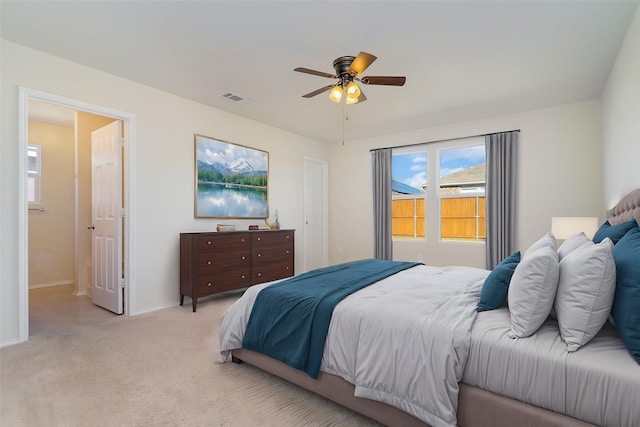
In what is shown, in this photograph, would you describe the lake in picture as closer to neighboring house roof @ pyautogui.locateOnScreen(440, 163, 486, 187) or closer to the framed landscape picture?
the framed landscape picture

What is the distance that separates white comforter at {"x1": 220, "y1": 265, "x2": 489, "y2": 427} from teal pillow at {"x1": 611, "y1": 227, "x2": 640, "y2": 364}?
0.57 m

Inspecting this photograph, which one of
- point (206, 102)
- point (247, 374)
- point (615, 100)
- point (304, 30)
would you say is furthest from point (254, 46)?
point (615, 100)

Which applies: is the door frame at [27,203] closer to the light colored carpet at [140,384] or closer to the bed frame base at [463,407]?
the light colored carpet at [140,384]

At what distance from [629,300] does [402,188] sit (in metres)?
4.67

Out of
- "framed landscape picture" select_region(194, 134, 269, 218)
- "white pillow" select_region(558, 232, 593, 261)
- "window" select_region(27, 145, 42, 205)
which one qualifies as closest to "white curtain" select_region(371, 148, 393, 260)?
"framed landscape picture" select_region(194, 134, 269, 218)

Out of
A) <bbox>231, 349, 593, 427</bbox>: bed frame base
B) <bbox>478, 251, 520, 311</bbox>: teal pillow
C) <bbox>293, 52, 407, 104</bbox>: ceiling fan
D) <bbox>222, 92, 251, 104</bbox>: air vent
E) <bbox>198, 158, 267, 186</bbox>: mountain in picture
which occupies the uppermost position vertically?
<bbox>222, 92, 251, 104</bbox>: air vent

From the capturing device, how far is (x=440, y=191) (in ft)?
17.9

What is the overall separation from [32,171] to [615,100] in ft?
25.3

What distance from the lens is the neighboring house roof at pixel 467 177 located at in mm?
5145

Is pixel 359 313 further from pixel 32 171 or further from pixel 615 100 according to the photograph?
pixel 32 171

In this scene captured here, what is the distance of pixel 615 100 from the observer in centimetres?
320

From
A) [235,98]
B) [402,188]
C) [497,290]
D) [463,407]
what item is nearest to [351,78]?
[235,98]

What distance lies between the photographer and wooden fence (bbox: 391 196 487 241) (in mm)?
5156

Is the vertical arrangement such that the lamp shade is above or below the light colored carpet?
above
